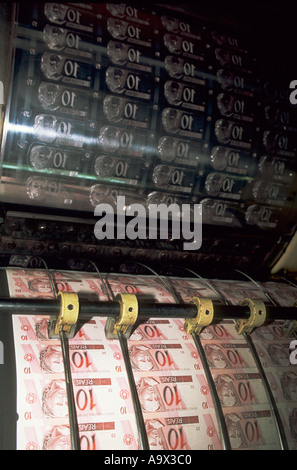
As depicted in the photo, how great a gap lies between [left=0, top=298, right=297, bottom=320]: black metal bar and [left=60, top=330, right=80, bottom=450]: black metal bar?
0.14 metres

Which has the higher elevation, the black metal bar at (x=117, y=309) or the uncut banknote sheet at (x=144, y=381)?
the black metal bar at (x=117, y=309)

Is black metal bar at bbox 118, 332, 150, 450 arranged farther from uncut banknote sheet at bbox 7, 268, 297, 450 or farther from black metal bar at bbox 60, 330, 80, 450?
black metal bar at bbox 60, 330, 80, 450

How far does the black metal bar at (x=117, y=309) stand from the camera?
5.63 feet

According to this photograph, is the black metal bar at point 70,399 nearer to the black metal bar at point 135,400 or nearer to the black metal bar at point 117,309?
the black metal bar at point 117,309

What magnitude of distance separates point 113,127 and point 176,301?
3.12 feet

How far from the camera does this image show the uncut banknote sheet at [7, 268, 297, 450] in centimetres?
172

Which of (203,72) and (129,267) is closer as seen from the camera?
(203,72)

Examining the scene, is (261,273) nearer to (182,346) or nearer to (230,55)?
(182,346)

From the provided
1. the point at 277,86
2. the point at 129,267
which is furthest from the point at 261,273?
the point at 277,86

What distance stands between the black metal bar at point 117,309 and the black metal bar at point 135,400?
18cm
